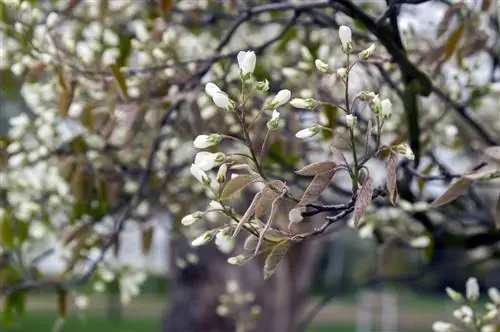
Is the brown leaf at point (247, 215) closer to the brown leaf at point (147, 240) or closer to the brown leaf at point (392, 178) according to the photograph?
the brown leaf at point (392, 178)

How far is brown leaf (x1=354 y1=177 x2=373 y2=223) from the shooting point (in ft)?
3.69

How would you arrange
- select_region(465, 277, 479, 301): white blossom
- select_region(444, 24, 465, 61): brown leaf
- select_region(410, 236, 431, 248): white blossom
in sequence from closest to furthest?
select_region(465, 277, 479, 301): white blossom
select_region(444, 24, 465, 61): brown leaf
select_region(410, 236, 431, 248): white blossom

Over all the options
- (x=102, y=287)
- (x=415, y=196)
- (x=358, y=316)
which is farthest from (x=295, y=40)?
(x=358, y=316)

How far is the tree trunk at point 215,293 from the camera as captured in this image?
16.8ft

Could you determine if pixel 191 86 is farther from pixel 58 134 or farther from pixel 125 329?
pixel 125 329

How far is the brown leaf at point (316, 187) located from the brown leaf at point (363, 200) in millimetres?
49

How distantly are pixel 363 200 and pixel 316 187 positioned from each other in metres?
0.07

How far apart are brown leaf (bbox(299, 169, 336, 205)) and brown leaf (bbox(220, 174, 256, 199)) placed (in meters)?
0.08

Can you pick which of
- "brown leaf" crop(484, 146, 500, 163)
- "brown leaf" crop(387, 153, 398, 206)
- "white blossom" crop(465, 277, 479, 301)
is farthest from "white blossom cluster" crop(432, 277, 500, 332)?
"brown leaf" crop(387, 153, 398, 206)

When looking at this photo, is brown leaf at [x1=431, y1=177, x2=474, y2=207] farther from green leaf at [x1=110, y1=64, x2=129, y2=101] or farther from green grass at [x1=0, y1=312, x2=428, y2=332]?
green grass at [x1=0, y1=312, x2=428, y2=332]

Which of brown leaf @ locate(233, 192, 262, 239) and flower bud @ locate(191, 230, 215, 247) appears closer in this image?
brown leaf @ locate(233, 192, 262, 239)

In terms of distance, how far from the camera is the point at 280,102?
1.21 metres

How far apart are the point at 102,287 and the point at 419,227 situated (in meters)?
0.98

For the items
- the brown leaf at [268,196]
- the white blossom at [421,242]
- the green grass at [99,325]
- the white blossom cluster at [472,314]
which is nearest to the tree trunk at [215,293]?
the white blossom at [421,242]
